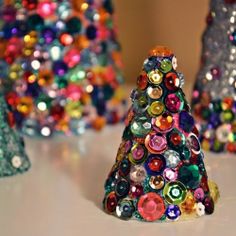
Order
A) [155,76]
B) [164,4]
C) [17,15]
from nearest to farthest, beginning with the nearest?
1. [155,76]
2. [17,15]
3. [164,4]

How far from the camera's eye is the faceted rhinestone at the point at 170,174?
3.10ft

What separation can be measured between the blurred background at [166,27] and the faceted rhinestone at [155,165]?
1.98 feet

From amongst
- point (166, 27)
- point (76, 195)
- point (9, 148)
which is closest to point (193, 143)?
point (76, 195)

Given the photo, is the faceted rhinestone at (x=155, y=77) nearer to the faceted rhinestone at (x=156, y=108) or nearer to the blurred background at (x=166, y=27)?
the faceted rhinestone at (x=156, y=108)

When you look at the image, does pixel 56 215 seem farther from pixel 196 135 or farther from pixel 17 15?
pixel 17 15

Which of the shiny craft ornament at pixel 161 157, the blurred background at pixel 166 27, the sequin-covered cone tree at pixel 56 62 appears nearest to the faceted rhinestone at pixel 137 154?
the shiny craft ornament at pixel 161 157

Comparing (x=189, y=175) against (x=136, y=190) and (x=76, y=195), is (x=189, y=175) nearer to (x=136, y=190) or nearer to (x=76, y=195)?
(x=136, y=190)

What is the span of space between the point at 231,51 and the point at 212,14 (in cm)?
7

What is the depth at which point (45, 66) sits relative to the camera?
1243 mm

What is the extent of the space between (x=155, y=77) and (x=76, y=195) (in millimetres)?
206

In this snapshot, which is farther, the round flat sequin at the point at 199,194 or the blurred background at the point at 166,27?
the blurred background at the point at 166,27

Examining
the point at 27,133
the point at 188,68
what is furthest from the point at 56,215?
the point at 188,68

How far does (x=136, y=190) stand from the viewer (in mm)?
948

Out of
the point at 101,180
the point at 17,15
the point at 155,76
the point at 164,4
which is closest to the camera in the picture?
the point at 155,76
